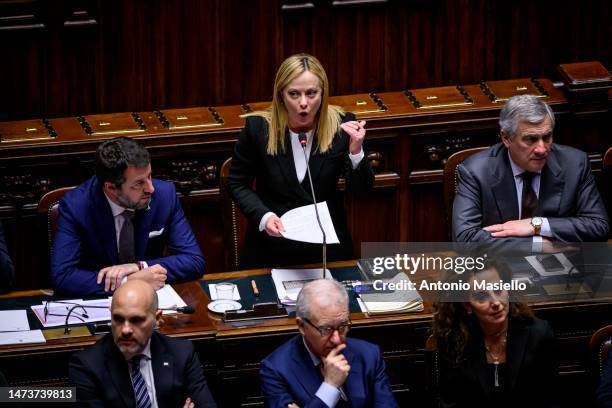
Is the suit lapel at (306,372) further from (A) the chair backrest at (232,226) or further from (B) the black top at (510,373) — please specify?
(A) the chair backrest at (232,226)

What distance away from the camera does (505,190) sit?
5.57m

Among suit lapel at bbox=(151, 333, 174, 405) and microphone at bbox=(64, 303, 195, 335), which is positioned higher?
microphone at bbox=(64, 303, 195, 335)

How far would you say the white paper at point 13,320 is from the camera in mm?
4992

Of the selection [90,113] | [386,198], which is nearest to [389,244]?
[386,198]

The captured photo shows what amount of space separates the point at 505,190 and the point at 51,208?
1.93 meters

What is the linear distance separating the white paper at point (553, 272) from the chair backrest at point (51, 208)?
1994mm

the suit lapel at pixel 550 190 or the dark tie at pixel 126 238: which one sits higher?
the suit lapel at pixel 550 190

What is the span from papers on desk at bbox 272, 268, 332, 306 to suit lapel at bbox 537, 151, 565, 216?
98cm

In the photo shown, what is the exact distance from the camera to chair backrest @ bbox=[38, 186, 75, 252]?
18.0 feet

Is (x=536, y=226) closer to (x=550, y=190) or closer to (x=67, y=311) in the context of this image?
(x=550, y=190)

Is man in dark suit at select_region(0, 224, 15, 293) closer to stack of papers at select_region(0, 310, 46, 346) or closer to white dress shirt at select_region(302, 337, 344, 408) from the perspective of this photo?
stack of papers at select_region(0, 310, 46, 346)

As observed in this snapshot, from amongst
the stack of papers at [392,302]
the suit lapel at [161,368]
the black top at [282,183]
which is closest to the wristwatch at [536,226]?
the stack of papers at [392,302]

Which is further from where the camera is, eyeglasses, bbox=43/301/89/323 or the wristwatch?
the wristwatch

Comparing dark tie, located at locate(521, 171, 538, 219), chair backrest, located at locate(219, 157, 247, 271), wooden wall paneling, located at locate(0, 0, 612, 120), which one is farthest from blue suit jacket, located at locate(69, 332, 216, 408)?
wooden wall paneling, located at locate(0, 0, 612, 120)
